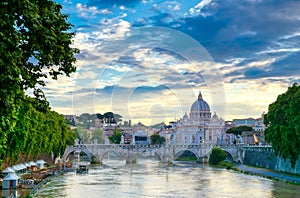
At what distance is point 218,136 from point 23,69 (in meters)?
109

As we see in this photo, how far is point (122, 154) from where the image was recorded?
8075 cm

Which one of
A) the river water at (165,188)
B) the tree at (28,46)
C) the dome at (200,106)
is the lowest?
the river water at (165,188)

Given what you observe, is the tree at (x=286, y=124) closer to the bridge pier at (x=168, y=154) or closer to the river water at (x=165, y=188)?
the river water at (x=165, y=188)

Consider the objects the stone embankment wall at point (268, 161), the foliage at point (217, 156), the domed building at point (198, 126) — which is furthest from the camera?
the domed building at point (198, 126)

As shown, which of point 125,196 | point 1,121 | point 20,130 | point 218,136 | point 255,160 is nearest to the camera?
point 1,121

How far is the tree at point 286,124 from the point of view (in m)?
40.9

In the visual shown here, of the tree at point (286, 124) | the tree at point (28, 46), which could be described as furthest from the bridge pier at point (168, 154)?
the tree at point (28, 46)

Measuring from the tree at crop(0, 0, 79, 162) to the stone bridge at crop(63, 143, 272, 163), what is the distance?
2467 inches

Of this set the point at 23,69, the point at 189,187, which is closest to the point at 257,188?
the point at 189,187

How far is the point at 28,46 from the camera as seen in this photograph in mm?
12203

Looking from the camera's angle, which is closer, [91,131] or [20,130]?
[20,130]

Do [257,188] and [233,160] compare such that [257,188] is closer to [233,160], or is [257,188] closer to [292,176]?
[292,176]

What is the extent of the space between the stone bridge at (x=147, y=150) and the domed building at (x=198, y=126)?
24.7 meters

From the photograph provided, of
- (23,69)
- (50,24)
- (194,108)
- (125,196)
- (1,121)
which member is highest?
(194,108)
